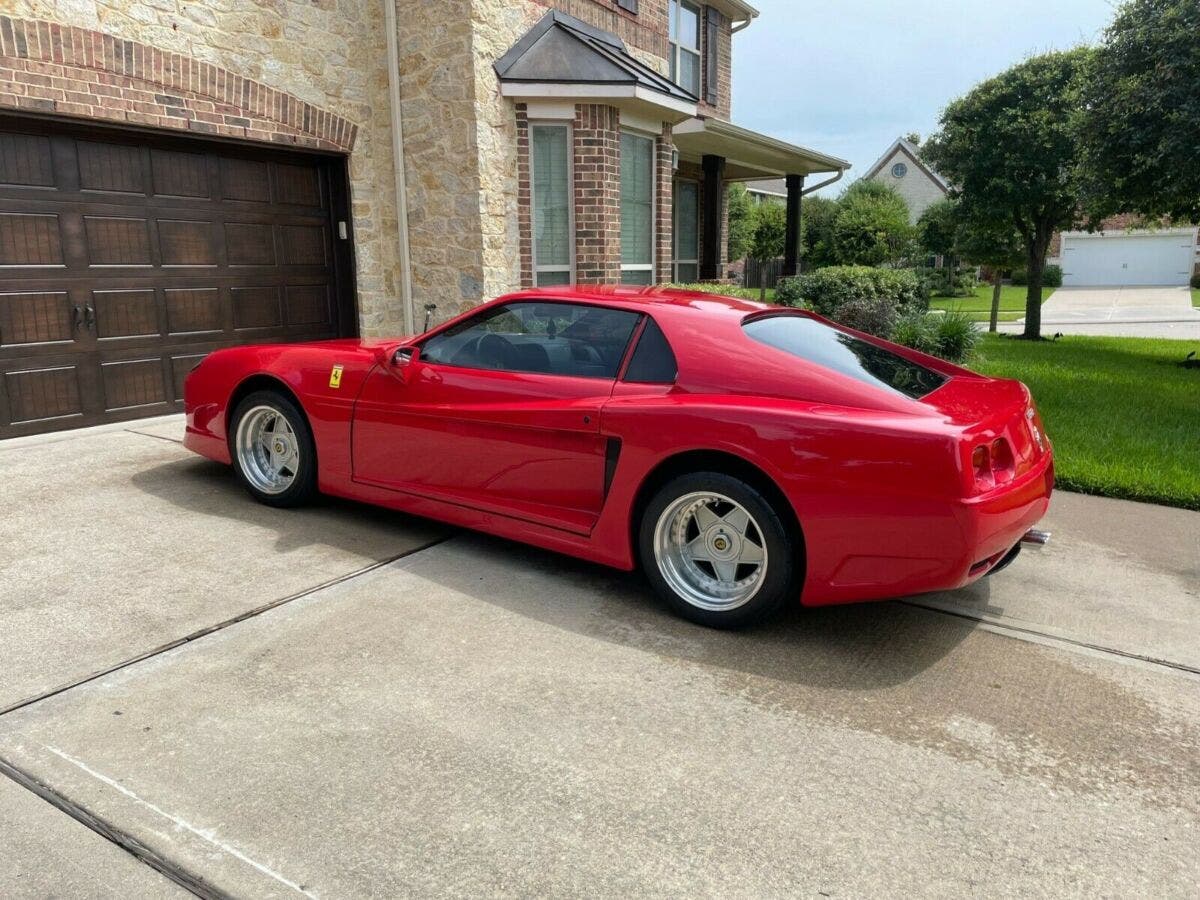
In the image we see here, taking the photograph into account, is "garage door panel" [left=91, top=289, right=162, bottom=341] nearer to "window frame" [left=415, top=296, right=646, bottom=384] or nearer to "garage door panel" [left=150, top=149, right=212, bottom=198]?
"garage door panel" [left=150, top=149, right=212, bottom=198]

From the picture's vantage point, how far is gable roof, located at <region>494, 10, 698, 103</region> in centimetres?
913

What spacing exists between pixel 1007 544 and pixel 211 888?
292 cm

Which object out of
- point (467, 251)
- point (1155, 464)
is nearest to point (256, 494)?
point (467, 251)

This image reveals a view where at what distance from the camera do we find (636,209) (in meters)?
10.7

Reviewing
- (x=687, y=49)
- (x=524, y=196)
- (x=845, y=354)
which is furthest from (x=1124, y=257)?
(x=845, y=354)

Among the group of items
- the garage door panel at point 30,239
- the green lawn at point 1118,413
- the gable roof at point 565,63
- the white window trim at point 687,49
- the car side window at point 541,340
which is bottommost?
the green lawn at point 1118,413

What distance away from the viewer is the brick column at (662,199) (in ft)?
35.6

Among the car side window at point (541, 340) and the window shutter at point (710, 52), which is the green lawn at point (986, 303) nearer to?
the window shutter at point (710, 52)

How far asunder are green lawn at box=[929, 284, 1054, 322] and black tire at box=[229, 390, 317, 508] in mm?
17590

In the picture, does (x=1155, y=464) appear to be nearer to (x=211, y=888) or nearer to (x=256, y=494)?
(x=256, y=494)

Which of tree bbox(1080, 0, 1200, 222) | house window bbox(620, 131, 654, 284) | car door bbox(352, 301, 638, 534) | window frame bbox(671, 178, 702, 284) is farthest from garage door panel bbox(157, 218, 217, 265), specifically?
tree bbox(1080, 0, 1200, 222)

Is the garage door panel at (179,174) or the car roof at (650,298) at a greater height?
the garage door panel at (179,174)

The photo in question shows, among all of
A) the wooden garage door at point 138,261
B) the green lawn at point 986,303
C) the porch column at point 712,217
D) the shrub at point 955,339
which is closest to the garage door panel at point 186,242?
the wooden garage door at point 138,261

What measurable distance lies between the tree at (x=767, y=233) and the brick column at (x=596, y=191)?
25.3m
